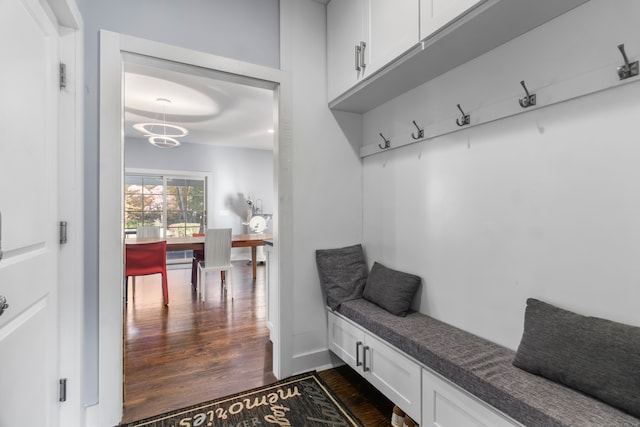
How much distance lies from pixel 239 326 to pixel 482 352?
91.4 inches

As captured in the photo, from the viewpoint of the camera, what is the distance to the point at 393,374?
5.27 feet

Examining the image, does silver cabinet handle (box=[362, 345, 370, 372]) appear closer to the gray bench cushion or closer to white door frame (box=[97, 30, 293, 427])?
the gray bench cushion

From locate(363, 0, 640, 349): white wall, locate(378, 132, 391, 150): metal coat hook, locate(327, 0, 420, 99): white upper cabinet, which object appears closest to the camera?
locate(363, 0, 640, 349): white wall

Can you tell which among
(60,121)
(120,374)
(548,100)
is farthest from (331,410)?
(60,121)

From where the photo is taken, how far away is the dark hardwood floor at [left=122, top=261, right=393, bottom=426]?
6.10ft

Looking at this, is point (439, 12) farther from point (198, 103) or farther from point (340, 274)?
point (198, 103)

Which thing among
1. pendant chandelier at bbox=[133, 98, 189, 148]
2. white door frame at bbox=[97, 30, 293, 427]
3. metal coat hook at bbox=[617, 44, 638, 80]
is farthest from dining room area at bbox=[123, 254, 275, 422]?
metal coat hook at bbox=[617, 44, 638, 80]

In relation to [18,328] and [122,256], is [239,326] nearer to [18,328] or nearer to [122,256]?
[122,256]

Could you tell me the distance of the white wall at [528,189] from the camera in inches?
41.9

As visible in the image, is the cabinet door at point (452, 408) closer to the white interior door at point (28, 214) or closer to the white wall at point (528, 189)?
the white wall at point (528, 189)

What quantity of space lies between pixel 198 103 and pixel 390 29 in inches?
121

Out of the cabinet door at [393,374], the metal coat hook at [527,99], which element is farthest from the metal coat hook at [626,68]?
the cabinet door at [393,374]

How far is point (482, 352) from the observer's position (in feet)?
4.43

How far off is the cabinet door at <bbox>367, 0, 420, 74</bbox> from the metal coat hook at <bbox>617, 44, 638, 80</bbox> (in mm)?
753
